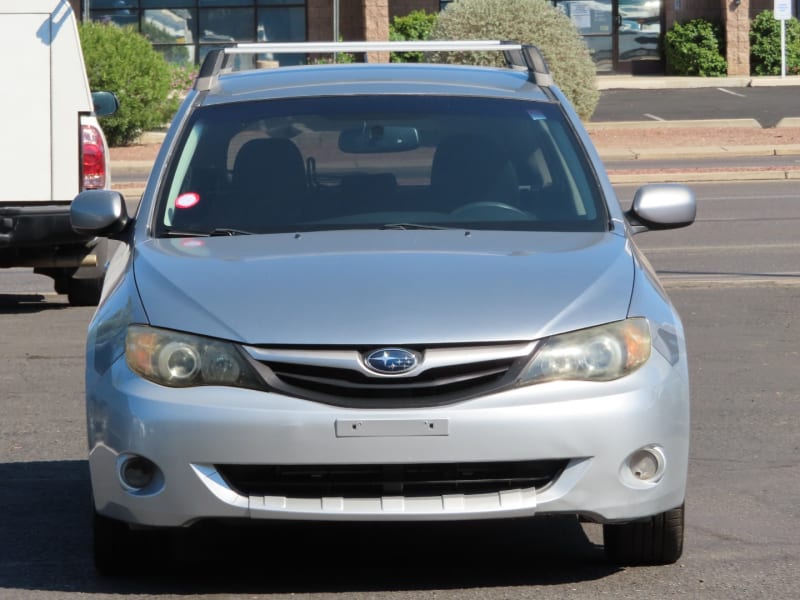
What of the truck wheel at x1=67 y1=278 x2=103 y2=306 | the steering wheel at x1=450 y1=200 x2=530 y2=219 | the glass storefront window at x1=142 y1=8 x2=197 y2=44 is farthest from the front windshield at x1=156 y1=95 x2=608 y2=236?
the glass storefront window at x1=142 y1=8 x2=197 y2=44

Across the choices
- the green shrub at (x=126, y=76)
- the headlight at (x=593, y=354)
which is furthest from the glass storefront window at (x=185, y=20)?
the headlight at (x=593, y=354)

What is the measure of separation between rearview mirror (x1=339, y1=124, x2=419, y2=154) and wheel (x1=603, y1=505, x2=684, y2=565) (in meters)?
1.72

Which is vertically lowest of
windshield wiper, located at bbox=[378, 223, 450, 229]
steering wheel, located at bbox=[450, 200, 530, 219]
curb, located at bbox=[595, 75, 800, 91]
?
curb, located at bbox=[595, 75, 800, 91]

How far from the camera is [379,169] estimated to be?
20.0ft

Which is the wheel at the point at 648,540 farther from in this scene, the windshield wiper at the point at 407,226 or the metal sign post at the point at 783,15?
the metal sign post at the point at 783,15

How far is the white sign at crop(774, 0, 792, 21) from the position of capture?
135 ft

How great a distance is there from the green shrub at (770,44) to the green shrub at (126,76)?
66.9ft

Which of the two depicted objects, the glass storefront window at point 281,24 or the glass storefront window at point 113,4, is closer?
the glass storefront window at point 113,4

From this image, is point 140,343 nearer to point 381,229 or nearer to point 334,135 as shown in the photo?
point 381,229

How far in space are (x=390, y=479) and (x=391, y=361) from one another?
→ 0.35 metres

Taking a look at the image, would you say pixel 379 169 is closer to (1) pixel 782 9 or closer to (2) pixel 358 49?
(2) pixel 358 49

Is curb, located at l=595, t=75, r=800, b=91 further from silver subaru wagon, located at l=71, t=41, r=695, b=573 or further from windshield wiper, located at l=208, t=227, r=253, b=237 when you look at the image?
silver subaru wagon, located at l=71, t=41, r=695, b=573

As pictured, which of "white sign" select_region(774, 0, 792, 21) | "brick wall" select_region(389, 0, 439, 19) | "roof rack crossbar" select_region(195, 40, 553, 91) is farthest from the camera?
"brick wall" select_region(389, 0, 439, 19)

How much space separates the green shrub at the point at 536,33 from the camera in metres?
28.9
